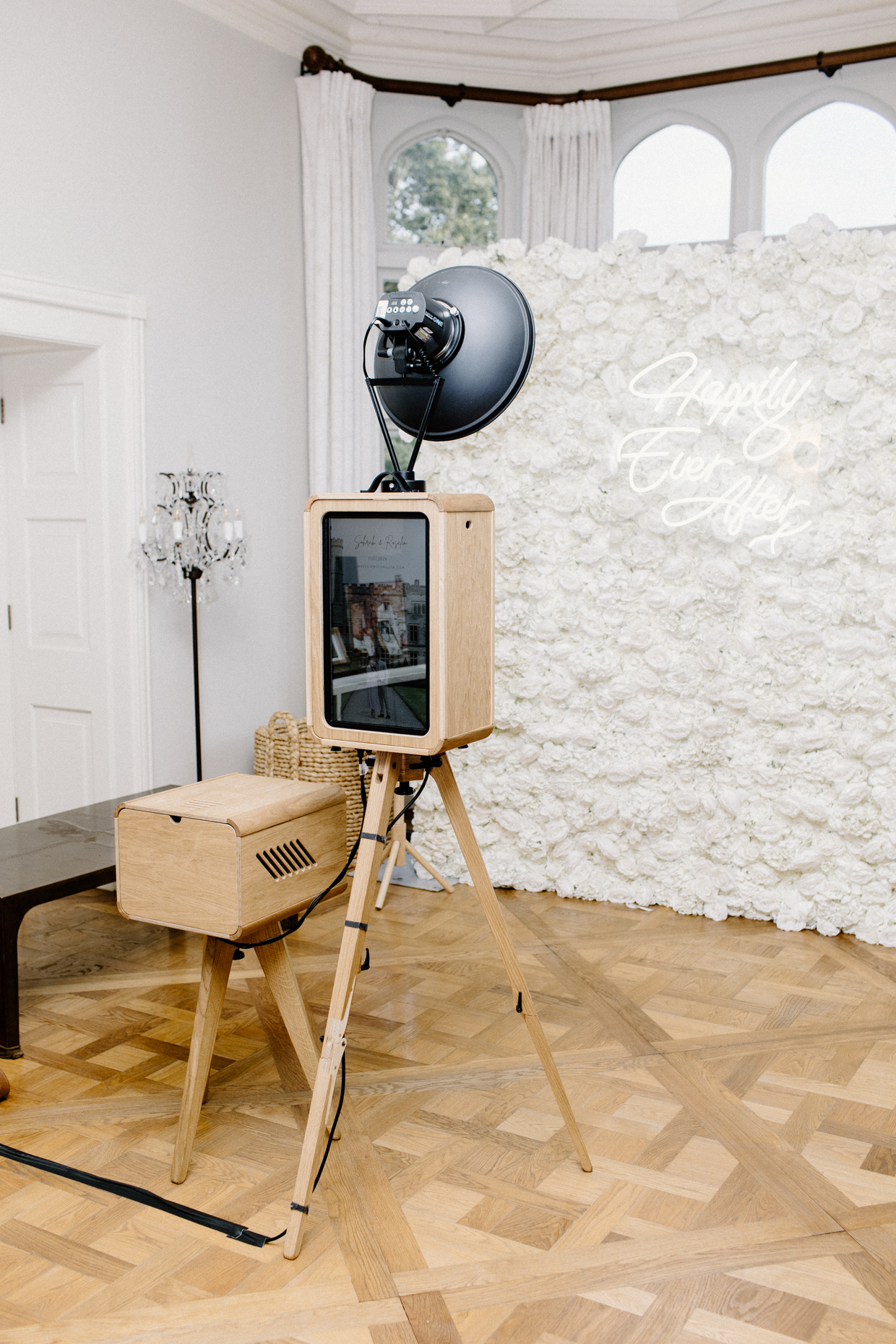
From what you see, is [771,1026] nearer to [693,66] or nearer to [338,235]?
[338,235]

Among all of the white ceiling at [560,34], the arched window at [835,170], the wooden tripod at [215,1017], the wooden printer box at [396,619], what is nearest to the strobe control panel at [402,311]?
the wooden printer box at [396,619]

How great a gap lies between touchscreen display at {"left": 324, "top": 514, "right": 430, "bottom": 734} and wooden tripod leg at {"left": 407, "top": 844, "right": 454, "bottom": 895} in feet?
6.42

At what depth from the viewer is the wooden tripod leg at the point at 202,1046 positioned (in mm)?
2225

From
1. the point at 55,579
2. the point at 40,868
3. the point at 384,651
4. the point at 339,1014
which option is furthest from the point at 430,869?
the point at 384,651

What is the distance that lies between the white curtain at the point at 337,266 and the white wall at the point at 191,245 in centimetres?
9

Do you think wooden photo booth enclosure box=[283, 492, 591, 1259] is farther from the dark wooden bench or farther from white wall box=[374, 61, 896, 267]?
white wall box=[374, 61, 896, 267]

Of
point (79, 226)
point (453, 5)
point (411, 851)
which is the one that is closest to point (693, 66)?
point (453, 5)

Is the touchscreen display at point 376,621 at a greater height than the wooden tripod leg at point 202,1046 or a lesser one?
greater

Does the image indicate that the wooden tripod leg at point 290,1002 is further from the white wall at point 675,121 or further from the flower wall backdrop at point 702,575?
the white wall at point 675,121

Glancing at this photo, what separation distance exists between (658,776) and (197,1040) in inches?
79.5

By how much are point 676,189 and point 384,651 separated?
416cm

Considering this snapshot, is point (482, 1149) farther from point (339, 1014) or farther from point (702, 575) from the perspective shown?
point (702, 575)

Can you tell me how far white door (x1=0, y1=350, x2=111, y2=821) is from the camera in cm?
391

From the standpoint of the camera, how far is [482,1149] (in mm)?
2361
